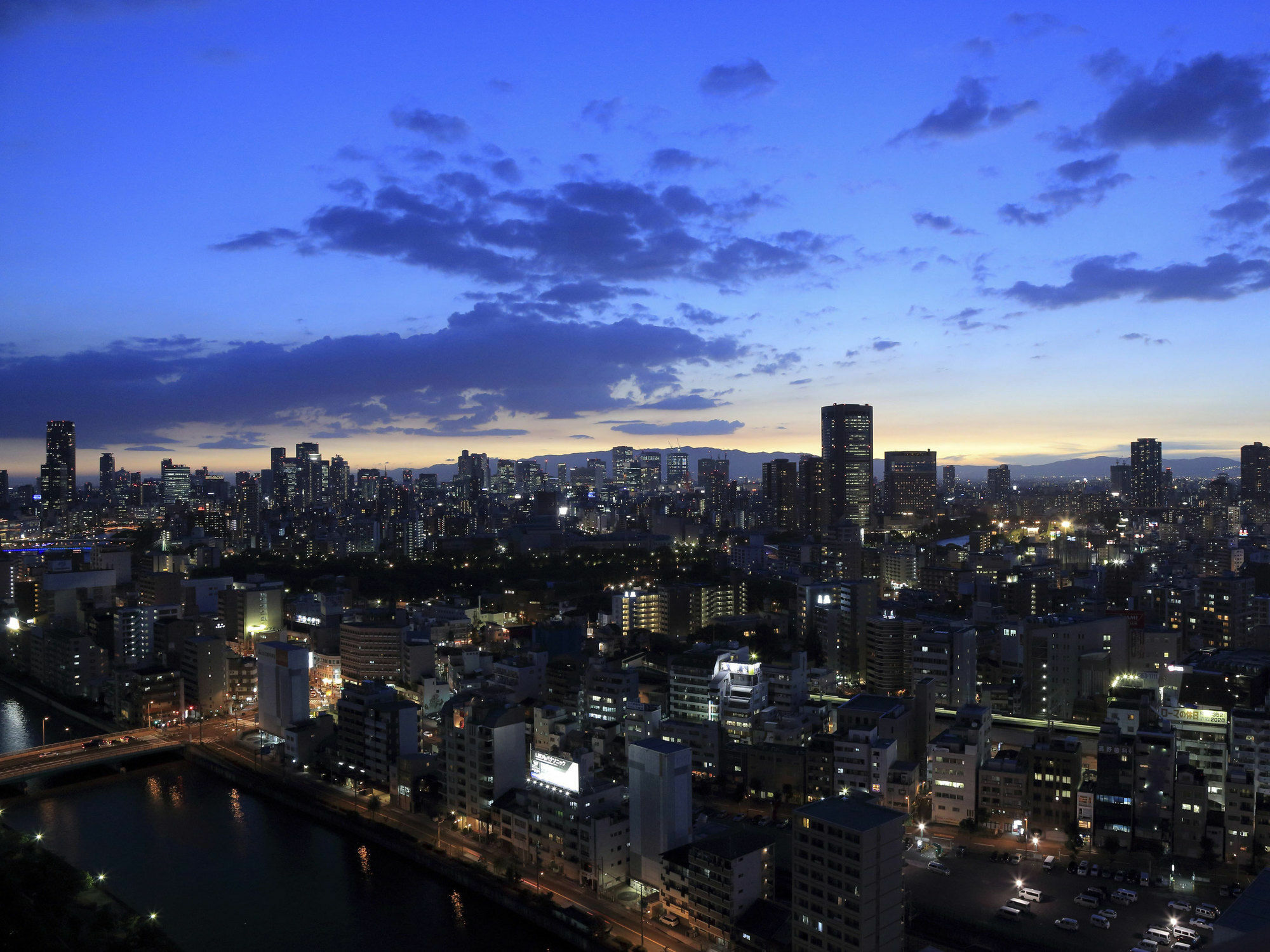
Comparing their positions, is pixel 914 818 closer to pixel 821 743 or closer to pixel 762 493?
pixel 821 743

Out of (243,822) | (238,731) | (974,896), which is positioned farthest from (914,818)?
(238,731)

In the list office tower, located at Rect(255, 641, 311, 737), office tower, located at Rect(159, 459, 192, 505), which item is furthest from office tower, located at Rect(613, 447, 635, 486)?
office tower, located at Rect(255, 641, 311, 737)

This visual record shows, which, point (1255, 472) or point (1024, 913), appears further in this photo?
point (1255, 472)

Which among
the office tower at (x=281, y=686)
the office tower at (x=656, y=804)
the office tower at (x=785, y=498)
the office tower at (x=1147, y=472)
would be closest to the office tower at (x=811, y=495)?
the office tower at (x=785, y=498)

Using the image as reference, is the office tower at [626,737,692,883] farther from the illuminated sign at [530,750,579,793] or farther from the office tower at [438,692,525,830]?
the office tower at [438,692,525,830]

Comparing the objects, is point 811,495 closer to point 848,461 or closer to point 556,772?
point 848,461

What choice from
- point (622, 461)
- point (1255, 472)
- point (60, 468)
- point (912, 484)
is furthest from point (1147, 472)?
point (60, 468)
